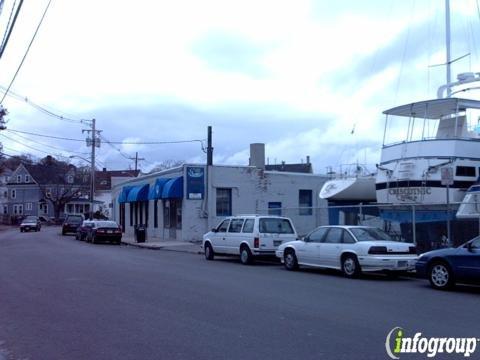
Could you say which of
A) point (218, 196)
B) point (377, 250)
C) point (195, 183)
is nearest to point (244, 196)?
point (218, 196)

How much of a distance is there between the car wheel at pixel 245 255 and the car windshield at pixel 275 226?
862mm

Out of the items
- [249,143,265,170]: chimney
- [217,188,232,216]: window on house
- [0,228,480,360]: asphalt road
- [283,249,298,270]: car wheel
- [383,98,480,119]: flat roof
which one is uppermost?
[383,98,480,119]: flat roof

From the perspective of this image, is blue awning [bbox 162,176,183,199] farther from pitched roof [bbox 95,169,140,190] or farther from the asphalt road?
pitched roof [bbox 95,169,140,190]

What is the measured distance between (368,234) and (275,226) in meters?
4.83

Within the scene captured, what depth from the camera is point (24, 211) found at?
9881cm

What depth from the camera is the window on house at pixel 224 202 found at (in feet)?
113

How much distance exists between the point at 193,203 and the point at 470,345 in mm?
26524

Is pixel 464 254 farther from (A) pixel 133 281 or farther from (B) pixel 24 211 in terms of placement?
(B) pixel 24 211

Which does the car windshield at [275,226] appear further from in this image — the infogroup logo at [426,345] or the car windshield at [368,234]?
the infogroup logo at [426,345]

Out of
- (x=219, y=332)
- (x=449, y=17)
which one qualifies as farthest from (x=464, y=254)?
(x=449, y=17)

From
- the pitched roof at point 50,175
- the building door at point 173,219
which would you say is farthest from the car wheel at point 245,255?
the pitched roof at point 50,175

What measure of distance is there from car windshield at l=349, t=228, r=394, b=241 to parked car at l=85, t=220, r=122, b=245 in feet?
71.3

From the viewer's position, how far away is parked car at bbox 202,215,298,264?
20062 millimetres

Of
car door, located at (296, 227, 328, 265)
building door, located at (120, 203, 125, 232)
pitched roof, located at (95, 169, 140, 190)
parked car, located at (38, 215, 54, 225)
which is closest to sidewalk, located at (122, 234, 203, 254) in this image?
car door, located at (296, 227, 328, 265)
